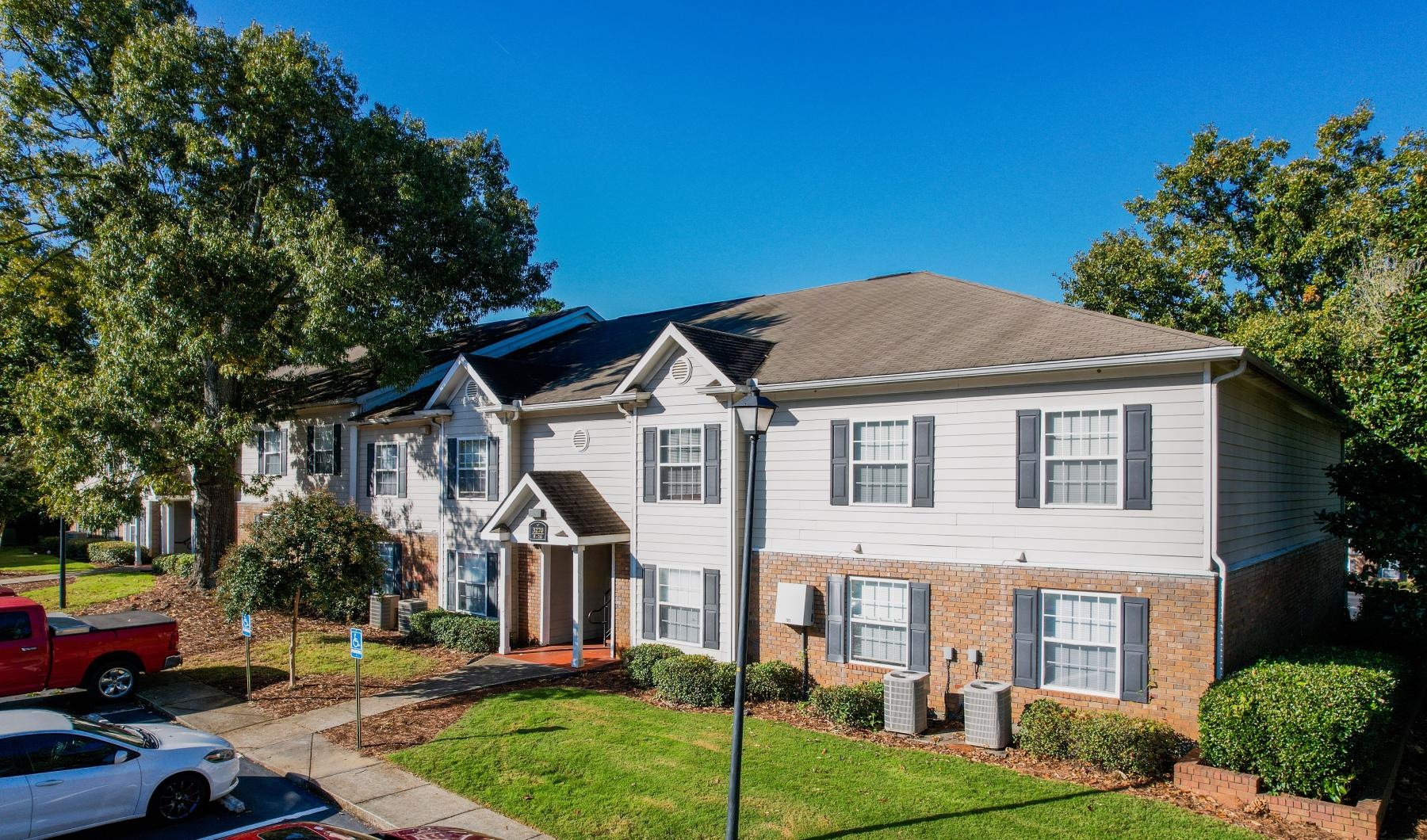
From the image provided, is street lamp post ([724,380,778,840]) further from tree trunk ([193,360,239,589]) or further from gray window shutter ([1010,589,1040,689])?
tree trunk ([193,360,239,589])

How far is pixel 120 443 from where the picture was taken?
2152cm

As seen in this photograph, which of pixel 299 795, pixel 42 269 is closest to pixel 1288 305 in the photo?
pixel 299 795

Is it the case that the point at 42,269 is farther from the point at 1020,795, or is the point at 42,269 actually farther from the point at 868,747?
the point at 1020,795

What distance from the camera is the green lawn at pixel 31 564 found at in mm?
34938

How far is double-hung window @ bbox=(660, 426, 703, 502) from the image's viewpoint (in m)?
17.2

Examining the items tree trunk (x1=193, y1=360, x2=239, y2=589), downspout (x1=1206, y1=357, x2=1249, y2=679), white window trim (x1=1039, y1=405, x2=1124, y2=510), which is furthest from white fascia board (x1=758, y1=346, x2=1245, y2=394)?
tree trunk (x1=193, y1=360, x2=239, y2=589)

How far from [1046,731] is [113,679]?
1667 cm

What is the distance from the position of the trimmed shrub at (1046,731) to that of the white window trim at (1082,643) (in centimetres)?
54

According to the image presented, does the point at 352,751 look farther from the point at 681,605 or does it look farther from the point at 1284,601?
the point at 1284,601

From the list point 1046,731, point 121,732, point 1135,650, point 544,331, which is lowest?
point 1046,731

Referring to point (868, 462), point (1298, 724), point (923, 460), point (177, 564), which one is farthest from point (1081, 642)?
point (177, 564)

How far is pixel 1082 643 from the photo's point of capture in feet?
41.9

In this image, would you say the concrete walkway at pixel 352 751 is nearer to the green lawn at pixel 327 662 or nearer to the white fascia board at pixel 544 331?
the green lawn at pixel 327 662

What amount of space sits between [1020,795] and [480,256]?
886 inches
